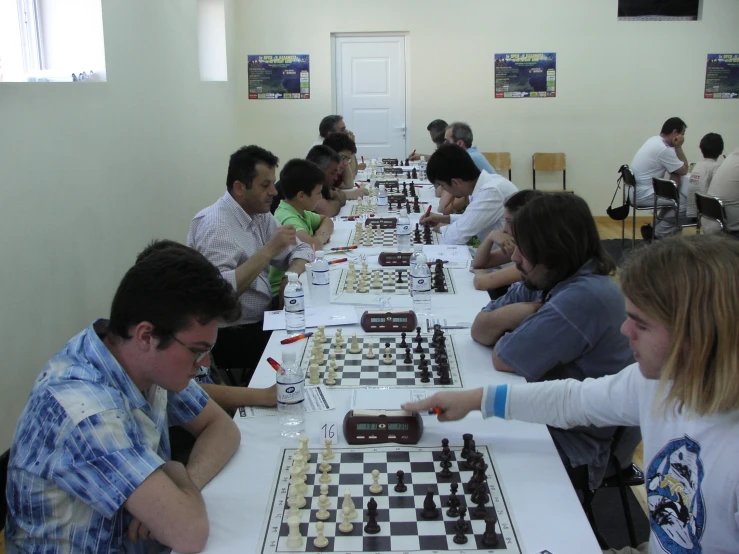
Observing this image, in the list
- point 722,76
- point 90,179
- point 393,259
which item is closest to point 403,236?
point 393,259

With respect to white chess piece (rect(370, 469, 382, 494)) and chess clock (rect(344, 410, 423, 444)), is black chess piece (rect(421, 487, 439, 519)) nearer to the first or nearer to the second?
white chess piece (rect(370, 469, 382, 494))

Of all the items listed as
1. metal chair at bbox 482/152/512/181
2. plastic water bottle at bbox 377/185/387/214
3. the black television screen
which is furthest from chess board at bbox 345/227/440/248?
the black television screen

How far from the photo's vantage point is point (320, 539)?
137cm

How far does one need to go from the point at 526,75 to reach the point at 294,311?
7.04 meters

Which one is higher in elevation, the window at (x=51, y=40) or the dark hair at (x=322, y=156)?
the window at (x=51, y=40)

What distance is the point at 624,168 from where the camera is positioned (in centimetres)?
730

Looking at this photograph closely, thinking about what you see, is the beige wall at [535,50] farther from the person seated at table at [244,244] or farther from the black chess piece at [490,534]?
the black chess piece at [490,534]

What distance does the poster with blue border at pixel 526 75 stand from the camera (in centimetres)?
876

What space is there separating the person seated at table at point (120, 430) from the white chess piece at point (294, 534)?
17 centimetres

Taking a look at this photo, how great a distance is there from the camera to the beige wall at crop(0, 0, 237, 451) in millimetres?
3285

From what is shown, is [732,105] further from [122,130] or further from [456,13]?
[122,130]

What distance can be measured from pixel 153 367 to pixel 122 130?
12.3 ft

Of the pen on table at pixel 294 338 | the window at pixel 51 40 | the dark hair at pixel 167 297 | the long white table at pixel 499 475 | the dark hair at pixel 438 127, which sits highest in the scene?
the window at pixel 51 40

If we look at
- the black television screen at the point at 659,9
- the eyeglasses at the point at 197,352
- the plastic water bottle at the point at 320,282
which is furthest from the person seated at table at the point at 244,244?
the black television screen at the point at 659,9
